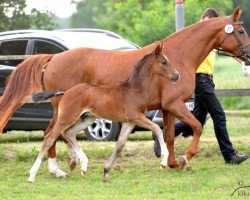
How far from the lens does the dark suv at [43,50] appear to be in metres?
14.9

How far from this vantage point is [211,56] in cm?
1200

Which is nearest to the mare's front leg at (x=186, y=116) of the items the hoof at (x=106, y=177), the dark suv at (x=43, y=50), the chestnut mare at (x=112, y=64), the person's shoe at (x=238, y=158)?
the chestnut mare at (x=112, y=64)

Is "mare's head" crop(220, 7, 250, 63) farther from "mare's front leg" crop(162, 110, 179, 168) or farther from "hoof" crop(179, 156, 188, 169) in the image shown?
"hoof" crop(179, 156, 188, 169)

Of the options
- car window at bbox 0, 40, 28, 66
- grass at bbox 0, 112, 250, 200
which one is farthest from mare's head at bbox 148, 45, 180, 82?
car window at bbox 0, 40, 28, 66

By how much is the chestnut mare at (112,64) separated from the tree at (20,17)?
8.05 m

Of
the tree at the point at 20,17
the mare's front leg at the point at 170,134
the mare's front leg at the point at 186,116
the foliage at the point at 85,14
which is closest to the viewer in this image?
the mare's front leg at the point at 186,116

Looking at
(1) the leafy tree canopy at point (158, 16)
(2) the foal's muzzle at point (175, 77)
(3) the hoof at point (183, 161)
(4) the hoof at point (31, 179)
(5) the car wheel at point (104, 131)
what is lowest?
(1) the leafy tree canopy at point (158, 16)

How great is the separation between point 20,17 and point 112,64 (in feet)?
30.1

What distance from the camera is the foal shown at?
1053 cm

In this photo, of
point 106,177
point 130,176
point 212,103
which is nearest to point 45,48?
point 212,103

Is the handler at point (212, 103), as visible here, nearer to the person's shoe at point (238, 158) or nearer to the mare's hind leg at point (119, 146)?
the person's shoe at point (238, 158)

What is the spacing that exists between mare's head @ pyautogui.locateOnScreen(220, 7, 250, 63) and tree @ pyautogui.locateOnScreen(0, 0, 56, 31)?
8797mm

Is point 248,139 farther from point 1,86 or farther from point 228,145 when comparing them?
point 1,86

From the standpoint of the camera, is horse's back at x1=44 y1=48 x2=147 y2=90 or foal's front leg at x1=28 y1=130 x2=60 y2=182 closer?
foal's front leg at x1=28 y1=130 x2=60 y2=182
